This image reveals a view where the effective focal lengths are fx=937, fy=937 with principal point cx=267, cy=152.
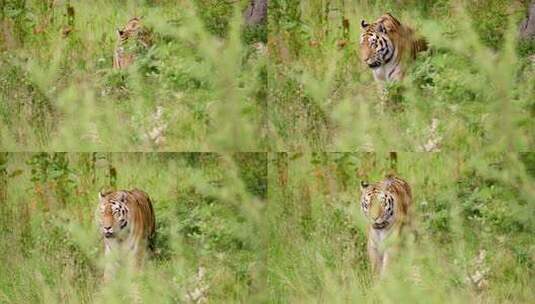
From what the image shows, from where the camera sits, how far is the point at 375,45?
362 cm

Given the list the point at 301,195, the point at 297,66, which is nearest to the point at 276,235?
the point at 301,195

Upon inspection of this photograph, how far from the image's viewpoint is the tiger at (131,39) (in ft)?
12.1

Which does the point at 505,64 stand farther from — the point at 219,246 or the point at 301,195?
the point at 219,246

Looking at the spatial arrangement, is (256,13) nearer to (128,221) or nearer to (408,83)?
(408,83)

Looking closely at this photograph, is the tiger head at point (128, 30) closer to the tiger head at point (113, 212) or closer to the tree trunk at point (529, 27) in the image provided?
the tiger head at point (113, 212)

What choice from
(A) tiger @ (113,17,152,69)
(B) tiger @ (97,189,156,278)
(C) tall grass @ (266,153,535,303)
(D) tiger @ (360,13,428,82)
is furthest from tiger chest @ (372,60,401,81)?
(B) tiger @ (97,189,156,278)

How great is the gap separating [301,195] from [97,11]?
3.55 ft

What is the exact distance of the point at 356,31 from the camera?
12.0 feet

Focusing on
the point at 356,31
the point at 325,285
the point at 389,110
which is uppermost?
the point at 356,31

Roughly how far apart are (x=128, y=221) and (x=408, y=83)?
122cm

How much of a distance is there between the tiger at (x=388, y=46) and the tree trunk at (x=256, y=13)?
1.26 feet

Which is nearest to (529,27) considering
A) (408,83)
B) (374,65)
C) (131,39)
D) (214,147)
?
(408,83)

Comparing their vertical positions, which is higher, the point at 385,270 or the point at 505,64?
the point at 505,64

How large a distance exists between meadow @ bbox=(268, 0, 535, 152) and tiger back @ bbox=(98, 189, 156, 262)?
1.86ft
